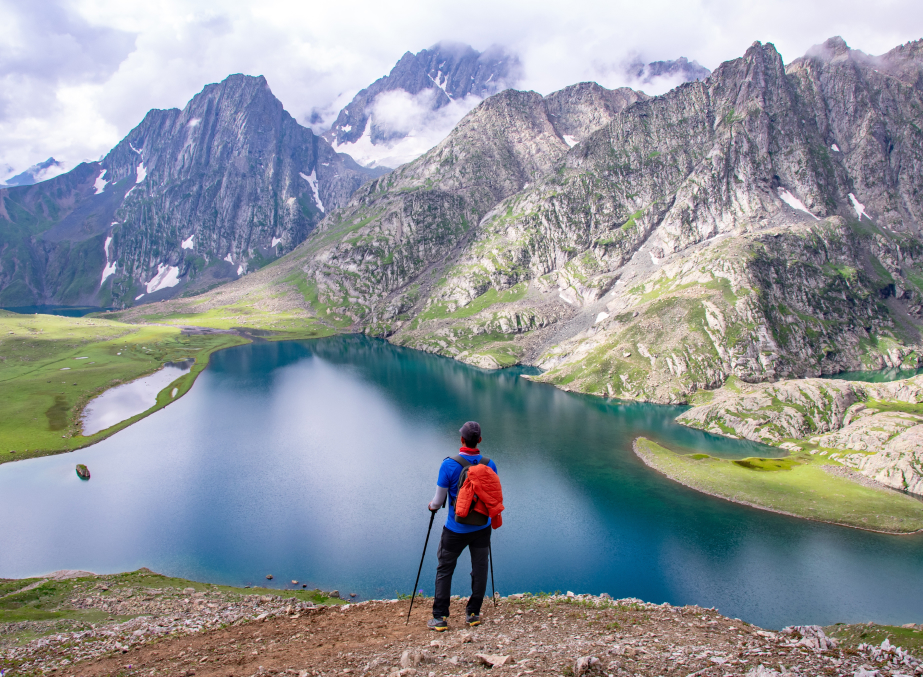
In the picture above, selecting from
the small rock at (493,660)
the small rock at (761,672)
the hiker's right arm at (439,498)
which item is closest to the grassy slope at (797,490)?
the small rock at (761,672)

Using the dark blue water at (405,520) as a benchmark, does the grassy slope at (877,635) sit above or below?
above

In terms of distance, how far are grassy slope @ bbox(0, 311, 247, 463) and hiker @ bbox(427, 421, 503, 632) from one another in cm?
8925

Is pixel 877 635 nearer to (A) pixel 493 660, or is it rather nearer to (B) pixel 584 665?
(B) pixel 584 665

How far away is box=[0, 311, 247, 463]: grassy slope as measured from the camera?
8156 centimetres

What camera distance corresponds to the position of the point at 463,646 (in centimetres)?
1360

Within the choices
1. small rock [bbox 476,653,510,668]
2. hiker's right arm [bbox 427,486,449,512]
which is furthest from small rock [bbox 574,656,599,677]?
hiker's right arm [bbox 427,486,449,512]

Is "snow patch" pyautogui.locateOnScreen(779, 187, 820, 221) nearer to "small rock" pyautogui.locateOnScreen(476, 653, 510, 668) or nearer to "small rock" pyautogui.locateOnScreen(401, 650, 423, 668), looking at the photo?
"small rock" pyautogui.locateOnScreen(476, 653, 510, 668)

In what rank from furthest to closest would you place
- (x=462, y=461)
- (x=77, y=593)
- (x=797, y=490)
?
(x=797, y=490) < (x=77, y=593) < (x=462, y=461)

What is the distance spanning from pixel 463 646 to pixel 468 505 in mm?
4042

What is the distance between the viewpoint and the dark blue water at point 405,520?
145 feet

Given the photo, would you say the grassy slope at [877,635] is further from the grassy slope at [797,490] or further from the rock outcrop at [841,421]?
the rock outcrop at [841,421]

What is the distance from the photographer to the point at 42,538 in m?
50.4

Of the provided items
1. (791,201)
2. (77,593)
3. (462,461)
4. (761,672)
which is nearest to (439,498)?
(462,461)

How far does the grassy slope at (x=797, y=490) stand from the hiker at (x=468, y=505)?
201ft
